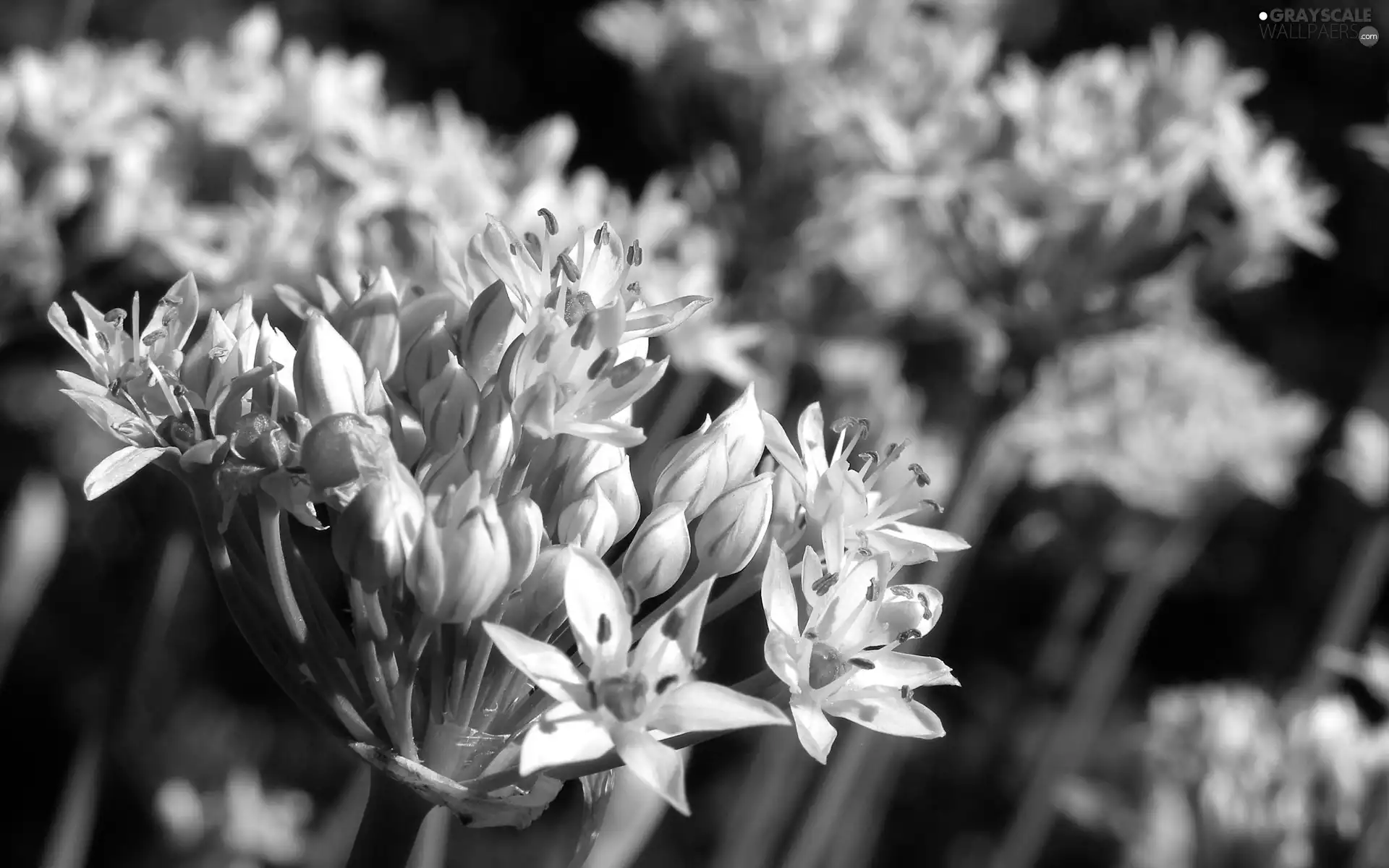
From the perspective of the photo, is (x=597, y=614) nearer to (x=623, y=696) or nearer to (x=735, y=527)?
(x=623, y=696)

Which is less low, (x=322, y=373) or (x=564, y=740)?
(x=322, y=373)

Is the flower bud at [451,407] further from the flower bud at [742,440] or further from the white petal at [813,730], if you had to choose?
the white petal at [813,730]

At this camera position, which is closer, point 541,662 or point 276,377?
point 541,662

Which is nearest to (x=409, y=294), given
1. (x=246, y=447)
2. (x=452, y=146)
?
(x=246, y=447)

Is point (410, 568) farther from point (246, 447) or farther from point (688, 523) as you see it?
point (688, 523)

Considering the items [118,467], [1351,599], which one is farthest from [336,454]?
[1351,599]

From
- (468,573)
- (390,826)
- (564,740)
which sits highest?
(468,573)

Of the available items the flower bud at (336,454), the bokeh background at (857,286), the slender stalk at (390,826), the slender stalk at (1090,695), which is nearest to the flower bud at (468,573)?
the flower bud at (336,454)
